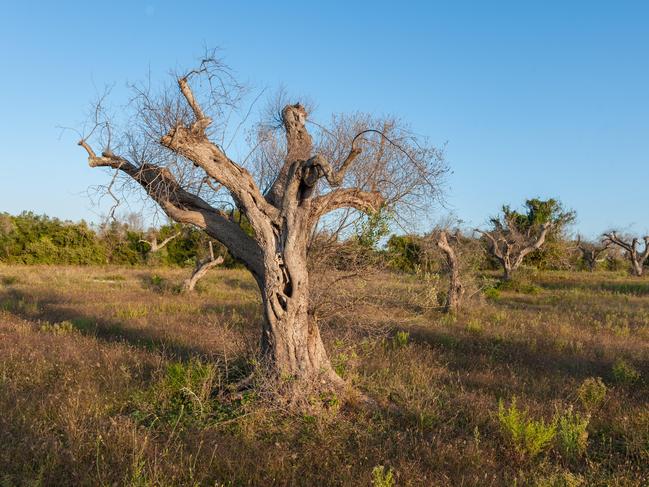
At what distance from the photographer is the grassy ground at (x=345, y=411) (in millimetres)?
4426

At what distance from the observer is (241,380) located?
6.39m

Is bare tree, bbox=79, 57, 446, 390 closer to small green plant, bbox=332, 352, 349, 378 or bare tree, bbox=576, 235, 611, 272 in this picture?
small green plant, bbox=332, 352, 349, 378

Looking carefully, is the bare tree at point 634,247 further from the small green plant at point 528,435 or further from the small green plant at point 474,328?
the small green plant at point 528,435

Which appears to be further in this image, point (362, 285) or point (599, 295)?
point (599, 295)

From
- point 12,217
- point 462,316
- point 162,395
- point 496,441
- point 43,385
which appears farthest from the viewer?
point 12,217

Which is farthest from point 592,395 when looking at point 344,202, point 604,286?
point 604,286

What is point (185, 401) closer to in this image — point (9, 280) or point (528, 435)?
point (528, 435)

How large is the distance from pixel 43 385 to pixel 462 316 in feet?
39.3

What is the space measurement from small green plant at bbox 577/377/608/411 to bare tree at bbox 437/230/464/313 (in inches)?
357

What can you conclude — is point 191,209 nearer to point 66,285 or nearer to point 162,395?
point 162,395

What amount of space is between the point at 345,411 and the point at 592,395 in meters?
3.49

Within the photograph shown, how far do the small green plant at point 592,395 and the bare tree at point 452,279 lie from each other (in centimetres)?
908

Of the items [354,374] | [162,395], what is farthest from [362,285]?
[162,395]

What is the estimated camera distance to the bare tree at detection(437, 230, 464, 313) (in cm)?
1616
